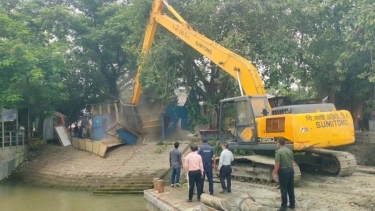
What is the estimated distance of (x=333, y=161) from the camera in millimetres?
13586

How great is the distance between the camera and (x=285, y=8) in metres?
21.5

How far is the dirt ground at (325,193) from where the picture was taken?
9.63m

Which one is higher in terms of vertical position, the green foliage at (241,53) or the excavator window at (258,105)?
the green foliage at (241,53)

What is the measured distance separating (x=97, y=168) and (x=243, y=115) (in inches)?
409

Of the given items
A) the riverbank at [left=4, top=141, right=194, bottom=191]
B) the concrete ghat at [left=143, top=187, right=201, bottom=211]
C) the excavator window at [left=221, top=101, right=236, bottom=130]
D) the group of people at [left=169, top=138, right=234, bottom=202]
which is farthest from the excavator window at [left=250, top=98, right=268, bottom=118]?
the riverbank at [left=4, top=141, right=194, bottom=191]

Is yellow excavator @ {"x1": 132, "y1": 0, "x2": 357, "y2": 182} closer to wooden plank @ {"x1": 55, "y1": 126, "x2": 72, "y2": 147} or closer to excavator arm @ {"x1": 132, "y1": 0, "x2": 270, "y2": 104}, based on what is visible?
excavator arm @ {"x1": 132, "y1": 0, "x2": 270, "y2": 104}

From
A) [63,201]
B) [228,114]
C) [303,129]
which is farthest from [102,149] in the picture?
[303,129]

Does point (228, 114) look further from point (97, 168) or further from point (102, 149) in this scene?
point (102, 149)

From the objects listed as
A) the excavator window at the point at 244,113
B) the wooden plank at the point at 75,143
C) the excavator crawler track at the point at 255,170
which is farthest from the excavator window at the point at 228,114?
the wooden plank at the point at 75,143

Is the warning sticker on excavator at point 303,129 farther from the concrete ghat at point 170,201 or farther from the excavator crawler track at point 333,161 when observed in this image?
the concrete ghat at point 170,201

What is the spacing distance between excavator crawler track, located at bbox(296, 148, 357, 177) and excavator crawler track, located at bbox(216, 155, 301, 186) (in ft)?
3.82

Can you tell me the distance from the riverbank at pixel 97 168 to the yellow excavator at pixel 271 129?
18.4 feet

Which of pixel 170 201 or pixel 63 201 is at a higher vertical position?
pixel 170 201

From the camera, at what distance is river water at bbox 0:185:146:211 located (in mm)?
15165
